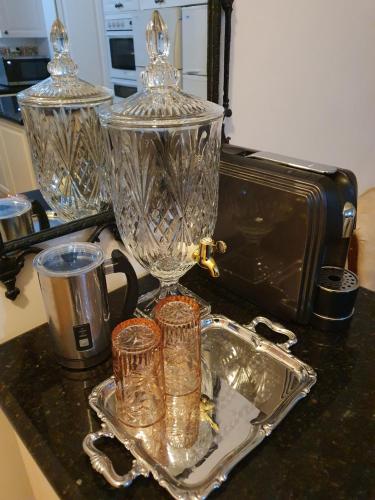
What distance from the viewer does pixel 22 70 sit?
72 cm

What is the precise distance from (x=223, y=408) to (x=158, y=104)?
0.49 meters

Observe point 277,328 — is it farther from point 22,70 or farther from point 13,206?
point 22,70

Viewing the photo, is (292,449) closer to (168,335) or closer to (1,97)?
(168,335)

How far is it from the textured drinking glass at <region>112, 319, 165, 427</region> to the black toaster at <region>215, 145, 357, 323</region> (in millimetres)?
295

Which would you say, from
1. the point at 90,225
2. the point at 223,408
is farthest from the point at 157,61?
the point at 223,408

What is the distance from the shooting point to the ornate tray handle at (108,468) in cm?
48

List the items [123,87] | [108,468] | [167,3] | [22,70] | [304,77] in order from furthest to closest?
[304,77] → [167,3] → [123,87] → [22,70] → [108,468]

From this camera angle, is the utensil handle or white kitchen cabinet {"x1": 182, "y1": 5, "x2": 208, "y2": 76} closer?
the utensil handle

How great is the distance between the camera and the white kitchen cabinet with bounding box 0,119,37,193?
2.44 ft

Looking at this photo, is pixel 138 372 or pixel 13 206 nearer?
pixel 138 372

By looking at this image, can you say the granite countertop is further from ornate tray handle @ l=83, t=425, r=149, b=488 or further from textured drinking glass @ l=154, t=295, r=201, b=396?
textured drinking glass @ l=154, t=295, r=201, b=396

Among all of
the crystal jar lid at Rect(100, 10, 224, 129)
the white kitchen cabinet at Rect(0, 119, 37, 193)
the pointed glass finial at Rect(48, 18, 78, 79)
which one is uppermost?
the pointed glass finial at Rect(48, 18, 78, 79)

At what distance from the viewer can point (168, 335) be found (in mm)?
601

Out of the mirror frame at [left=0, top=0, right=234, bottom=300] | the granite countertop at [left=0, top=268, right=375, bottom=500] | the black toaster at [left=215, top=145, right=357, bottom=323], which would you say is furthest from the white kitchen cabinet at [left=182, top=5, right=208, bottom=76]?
the granite countertop at [left=0, top=268, right=375, bottom=500]
